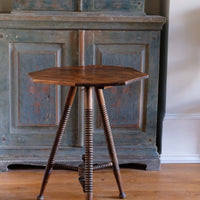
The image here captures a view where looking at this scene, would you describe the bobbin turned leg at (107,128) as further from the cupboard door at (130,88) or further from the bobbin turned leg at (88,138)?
the cupboard door at (130,88)

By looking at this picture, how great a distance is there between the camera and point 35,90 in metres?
2.84

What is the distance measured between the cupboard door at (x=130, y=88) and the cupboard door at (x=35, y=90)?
19cm

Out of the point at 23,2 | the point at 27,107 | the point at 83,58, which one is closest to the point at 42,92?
the point at 27,107

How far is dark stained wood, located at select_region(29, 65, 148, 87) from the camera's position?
1.87 m

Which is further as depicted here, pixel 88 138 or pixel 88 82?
pixel 88 138

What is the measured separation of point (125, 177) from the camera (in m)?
2.81

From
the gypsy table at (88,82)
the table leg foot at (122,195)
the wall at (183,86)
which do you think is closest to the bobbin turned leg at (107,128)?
the gypsy table at (88,82)

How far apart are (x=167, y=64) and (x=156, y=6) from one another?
0.62m

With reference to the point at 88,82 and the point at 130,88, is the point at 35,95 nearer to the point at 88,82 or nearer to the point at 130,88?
the point at 130,88

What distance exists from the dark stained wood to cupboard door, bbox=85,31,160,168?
51 centimetres

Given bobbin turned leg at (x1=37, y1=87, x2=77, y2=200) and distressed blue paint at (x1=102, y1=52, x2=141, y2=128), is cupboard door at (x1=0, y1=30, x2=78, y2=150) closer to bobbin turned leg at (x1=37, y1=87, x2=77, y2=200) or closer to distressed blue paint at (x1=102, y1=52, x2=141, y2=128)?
distressed blue paint at (x1=102, y1=52, x2=141, y2=128)

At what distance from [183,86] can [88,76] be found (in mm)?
1207

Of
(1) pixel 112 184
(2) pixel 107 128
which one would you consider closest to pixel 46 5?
Result: (2) pixel 107 128

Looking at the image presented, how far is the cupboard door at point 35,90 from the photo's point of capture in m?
2.77
